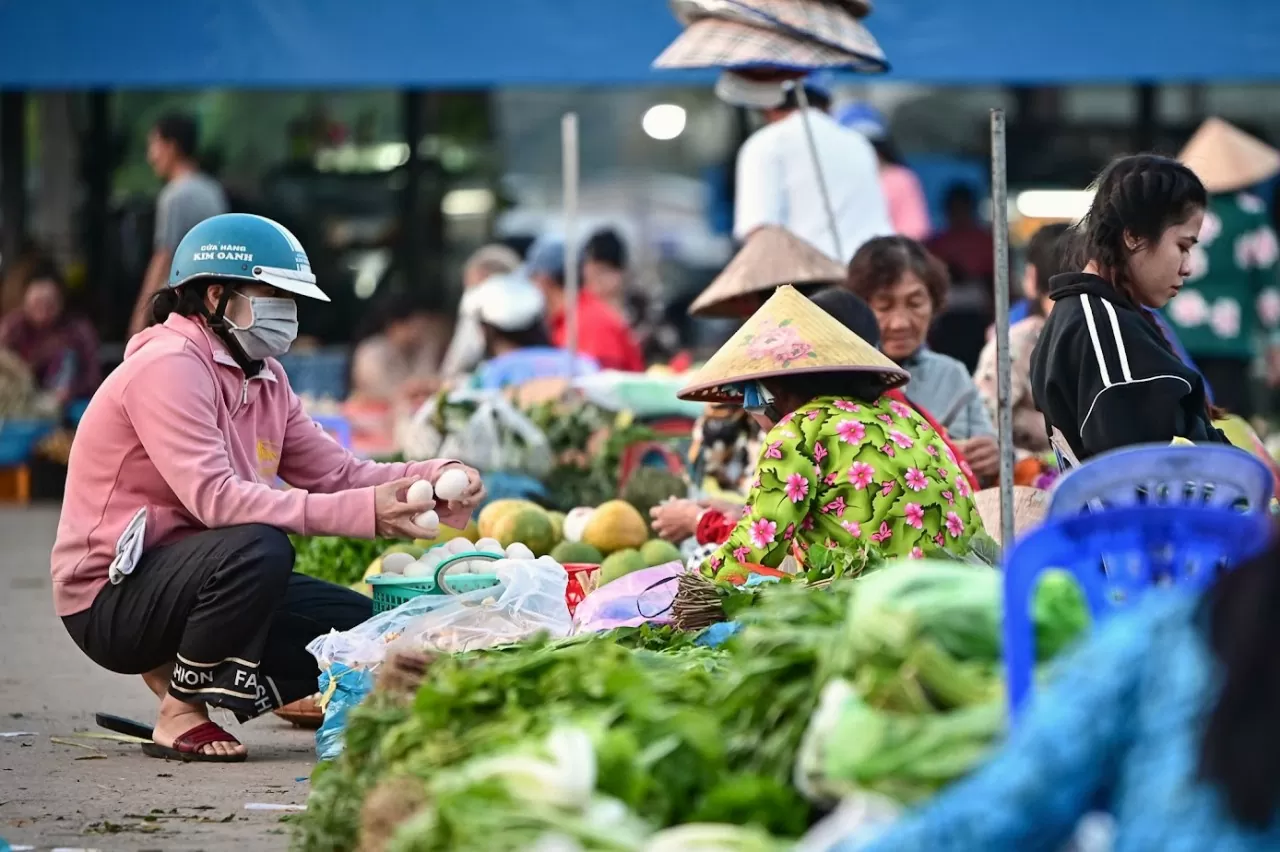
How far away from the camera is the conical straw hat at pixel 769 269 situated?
7.37 m

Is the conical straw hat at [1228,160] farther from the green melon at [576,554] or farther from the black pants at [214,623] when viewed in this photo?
the black pants at [214,623]

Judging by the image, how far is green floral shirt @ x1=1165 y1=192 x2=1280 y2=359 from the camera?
10.0m

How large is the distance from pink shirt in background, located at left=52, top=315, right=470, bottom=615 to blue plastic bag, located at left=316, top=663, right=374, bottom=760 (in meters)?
0.47

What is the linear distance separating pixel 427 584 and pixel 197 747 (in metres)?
0.80

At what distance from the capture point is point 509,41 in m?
12.2

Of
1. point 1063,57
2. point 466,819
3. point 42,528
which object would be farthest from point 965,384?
point 42,528

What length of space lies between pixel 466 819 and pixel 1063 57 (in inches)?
400

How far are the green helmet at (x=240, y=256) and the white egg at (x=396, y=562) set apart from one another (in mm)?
849

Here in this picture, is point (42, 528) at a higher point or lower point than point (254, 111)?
lower

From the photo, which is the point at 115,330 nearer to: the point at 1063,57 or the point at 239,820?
the point at 1063,57

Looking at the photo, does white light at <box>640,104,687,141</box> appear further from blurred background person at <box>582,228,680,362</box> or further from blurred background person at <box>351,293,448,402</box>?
blurred background person at <box>351,293,448,402</box>

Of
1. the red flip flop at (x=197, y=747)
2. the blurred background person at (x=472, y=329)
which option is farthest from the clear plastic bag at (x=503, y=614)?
the blurred background person at (x=472, y=329)

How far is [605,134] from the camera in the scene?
14.5 meters

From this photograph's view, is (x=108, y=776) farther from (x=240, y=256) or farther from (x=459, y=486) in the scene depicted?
(x=240, y=256)
